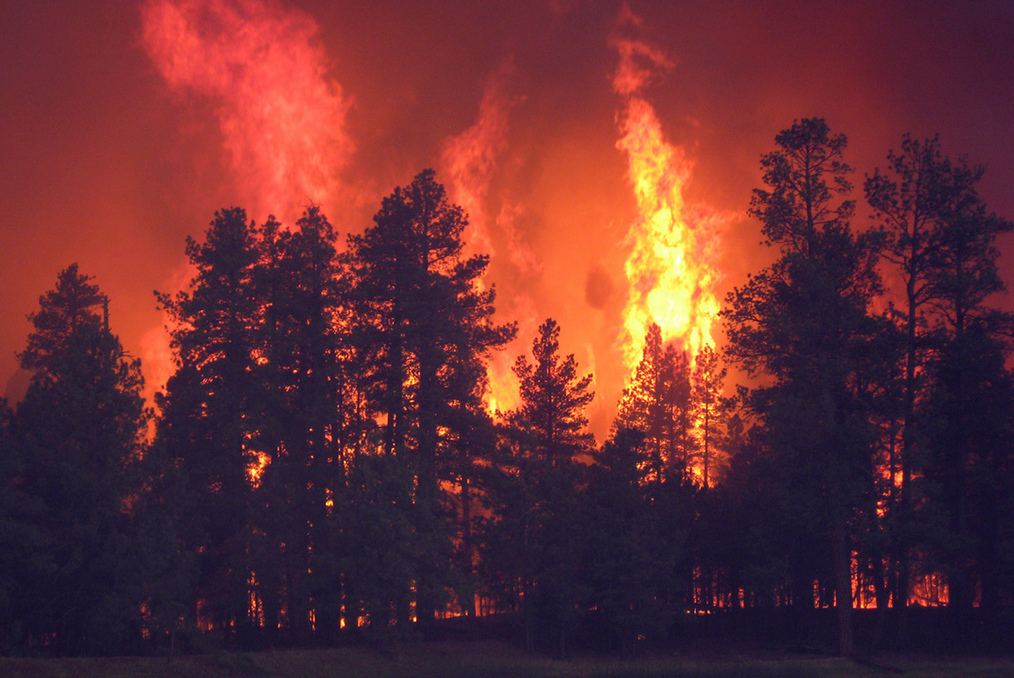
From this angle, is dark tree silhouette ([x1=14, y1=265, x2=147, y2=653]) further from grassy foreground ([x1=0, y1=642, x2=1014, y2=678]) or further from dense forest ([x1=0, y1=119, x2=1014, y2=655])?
grassy foreground ([x1=0, y1=642, x2=1014, y2=678])

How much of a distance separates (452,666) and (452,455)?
10149mm

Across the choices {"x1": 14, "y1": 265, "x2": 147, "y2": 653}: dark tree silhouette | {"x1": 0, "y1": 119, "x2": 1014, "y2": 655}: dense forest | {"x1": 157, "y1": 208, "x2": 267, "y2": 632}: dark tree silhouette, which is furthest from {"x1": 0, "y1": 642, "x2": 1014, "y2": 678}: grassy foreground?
{"x1": 157, "y1": 208, "x2": 267, "y2": 632}: dark tree silhouette

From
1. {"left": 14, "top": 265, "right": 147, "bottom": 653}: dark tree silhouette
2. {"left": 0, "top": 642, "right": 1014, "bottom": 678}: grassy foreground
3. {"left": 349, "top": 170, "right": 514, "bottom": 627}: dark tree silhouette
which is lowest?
{"left": 0, "top": 642, "right": 1014, "bottom": 678}: grassy foreground

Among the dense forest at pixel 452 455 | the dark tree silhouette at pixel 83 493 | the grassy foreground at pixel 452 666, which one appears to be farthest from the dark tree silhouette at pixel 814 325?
the dark tree silhouette at pixel 83 493

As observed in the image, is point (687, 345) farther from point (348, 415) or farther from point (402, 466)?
point (402, 466)

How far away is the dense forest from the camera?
26.8 m

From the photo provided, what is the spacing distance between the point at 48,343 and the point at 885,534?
40.8 metres

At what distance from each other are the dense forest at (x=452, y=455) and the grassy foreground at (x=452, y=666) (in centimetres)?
167

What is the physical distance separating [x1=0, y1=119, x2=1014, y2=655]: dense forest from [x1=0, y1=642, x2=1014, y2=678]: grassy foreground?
1.67 metres

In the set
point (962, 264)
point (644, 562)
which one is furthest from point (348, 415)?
point (962, 264)

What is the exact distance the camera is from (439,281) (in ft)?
126

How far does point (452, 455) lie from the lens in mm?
37219

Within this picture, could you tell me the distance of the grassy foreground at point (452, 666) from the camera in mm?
22469

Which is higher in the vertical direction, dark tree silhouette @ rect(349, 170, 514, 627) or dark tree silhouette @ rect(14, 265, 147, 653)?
dark tree silhouette @ rect(349, 170, 514, 627)
